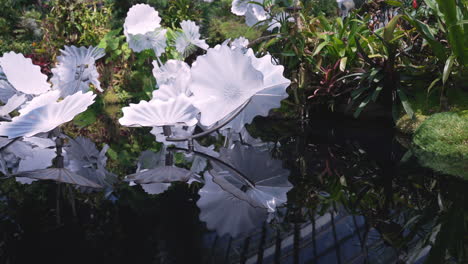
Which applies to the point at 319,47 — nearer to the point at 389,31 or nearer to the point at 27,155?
the point at 389,31

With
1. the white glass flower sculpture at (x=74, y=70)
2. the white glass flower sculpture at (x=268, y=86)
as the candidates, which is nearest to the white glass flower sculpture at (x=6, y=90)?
the white glass flower sculpture at (x=74, y=70)

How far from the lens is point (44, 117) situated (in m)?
1.71

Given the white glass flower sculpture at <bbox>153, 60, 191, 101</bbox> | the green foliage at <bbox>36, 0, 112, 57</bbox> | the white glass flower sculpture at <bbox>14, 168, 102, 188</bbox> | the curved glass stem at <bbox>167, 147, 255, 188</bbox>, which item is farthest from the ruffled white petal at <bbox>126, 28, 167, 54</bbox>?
the green foliage at <bbox>36, 0, 112, 57</bbox>

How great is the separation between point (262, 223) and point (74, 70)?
202cm

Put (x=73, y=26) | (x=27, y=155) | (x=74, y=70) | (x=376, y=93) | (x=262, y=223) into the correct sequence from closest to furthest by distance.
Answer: (x=262, y=223) < (x=27, y=155) < (x=74, y=70) < (x=376, y=93) < (x=73, y=26)

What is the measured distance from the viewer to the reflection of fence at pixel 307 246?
99 centimetres

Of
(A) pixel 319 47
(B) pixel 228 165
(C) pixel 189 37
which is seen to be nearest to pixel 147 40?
(C) pixel 189 37

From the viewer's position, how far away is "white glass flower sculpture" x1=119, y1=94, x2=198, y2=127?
1783mm

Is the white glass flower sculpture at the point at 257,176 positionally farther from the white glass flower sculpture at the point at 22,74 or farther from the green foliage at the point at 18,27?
the green foliage at the point at 18,27

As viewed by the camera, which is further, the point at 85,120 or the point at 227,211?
the point at 85,120

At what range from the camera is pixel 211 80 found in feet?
5.79

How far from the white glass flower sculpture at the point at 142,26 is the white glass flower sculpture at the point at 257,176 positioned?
149cm

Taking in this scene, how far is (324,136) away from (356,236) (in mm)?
1820

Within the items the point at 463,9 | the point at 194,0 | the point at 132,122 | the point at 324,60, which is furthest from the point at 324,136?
the point at 194,0
